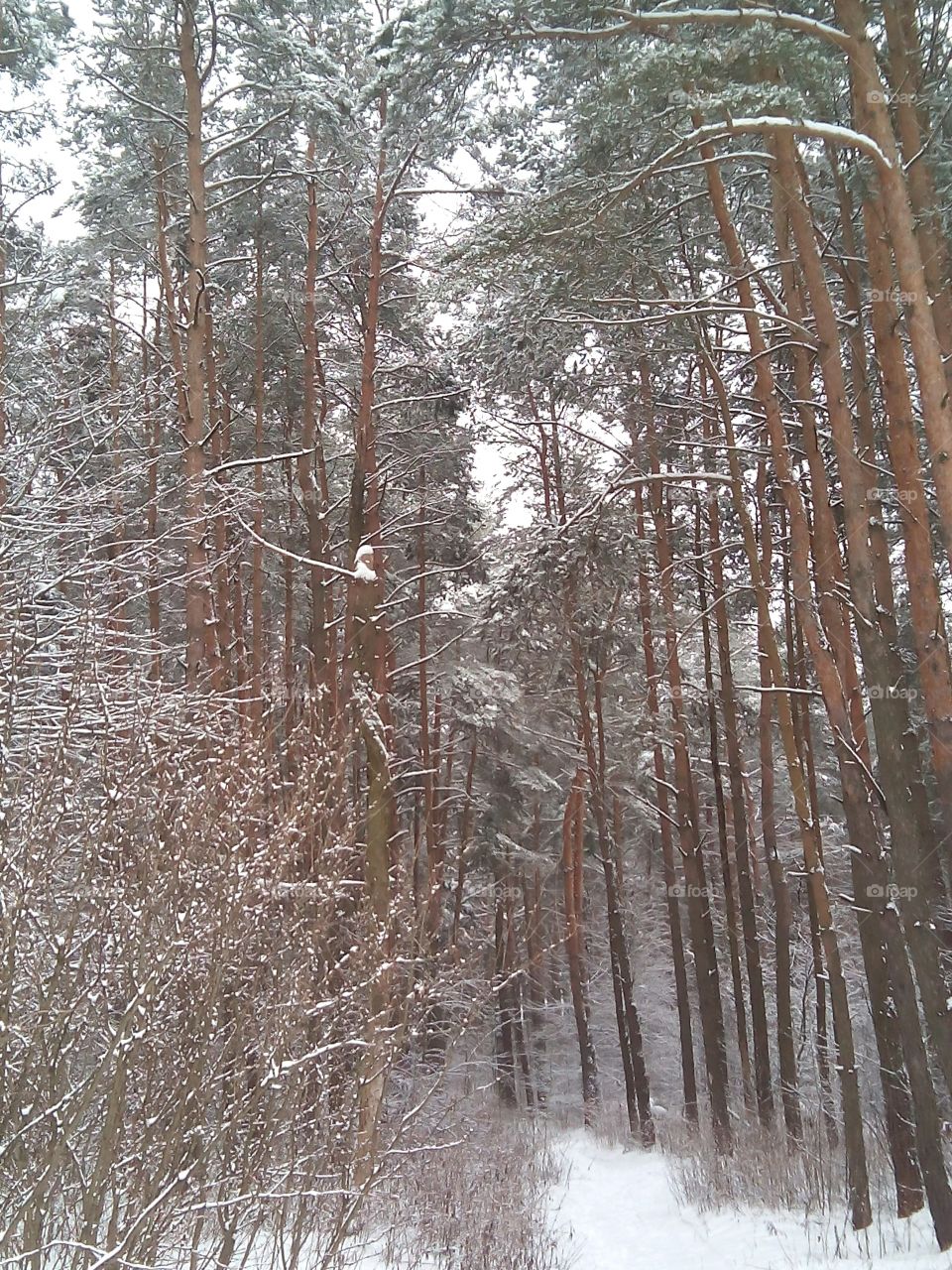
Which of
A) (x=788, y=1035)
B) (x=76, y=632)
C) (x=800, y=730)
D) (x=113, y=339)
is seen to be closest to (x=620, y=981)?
(x=788, y=1035)

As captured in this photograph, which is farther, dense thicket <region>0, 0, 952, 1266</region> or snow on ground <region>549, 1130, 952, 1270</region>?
snow on ground <region>549, 1130, 952, 1270</region>

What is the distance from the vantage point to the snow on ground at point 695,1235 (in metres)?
6.84

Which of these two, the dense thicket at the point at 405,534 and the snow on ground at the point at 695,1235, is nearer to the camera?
the dense thicket at the point at 405,534

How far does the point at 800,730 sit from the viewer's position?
13.4 m

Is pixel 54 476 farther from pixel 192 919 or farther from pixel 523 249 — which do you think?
pixel 192 919

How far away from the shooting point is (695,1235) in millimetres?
8656

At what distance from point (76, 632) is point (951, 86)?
717 cm

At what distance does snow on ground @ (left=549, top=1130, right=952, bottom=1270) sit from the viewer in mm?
6836

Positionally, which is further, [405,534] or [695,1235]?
[405,534]

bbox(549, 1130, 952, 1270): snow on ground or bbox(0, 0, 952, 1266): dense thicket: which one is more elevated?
bbox(0, 0, 952, 1266): dense thicket

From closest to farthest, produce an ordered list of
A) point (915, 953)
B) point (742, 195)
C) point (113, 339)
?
point (915, 953)
point (742, 195)
point (113, 339)

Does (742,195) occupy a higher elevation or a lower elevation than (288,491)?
higher

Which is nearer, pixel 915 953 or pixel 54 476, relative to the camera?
pixel 915 953

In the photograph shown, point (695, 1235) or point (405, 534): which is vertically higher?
point (405, 534)
